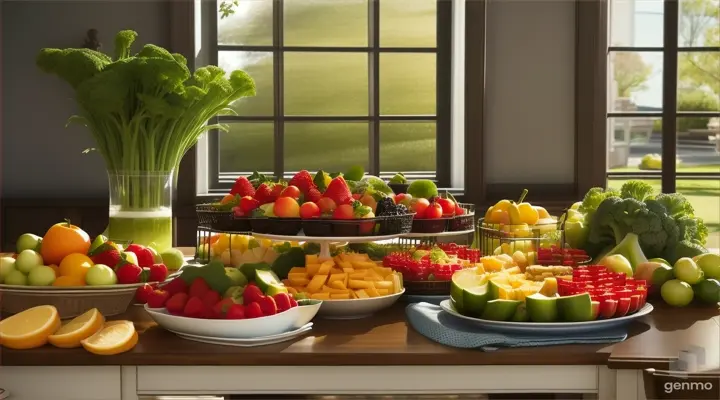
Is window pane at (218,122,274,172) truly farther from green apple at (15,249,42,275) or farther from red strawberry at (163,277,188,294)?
red strawberry at (163,277,188,294)

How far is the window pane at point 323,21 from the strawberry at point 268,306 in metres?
3.10

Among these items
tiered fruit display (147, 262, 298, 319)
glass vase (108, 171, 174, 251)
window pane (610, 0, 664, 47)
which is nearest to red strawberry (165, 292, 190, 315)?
tiered fruit display (147, 262, 298, 319)

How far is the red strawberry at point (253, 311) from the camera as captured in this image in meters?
1.86

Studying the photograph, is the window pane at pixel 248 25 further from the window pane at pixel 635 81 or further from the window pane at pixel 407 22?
the window pane at pixel 635 81

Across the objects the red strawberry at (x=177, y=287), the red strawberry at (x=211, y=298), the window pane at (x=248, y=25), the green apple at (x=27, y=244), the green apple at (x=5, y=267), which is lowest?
the red strawberry at (x=211, y=298)

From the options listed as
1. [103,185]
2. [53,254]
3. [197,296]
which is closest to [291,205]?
[197,296]

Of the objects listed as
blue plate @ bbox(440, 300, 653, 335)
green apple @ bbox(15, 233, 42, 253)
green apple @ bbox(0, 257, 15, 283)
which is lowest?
blue plate @ bbox(440, 300, 653, 335)

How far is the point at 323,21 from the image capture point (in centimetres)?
484

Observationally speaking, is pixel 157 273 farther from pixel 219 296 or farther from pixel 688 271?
pixel 688 271

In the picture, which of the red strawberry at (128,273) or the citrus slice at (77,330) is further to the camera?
the red strawberry at (128,273)

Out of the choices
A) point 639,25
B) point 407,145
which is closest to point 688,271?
point 407,145

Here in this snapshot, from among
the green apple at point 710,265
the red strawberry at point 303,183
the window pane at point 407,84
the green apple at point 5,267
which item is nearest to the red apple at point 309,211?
the red strawberry at point 303,183

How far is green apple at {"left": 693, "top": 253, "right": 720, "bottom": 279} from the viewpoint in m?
2.35

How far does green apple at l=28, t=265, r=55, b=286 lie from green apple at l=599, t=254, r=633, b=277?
4.23 feet
